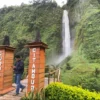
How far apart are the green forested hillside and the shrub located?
19.9 meters

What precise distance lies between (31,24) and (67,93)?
2937cm

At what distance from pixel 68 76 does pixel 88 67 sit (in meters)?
2.17

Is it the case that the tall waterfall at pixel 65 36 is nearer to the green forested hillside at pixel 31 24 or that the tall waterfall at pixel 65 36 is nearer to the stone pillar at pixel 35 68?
the green forested hillside at pixel 31 24

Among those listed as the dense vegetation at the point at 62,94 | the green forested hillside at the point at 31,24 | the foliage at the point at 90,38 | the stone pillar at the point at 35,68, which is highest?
the green forested hillside at the point at 31,24

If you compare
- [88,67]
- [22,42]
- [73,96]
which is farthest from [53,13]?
[73,96]

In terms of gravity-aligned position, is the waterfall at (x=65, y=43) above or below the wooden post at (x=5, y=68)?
above

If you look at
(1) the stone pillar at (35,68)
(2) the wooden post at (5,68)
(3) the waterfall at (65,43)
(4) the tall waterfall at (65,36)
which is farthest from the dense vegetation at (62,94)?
(4) the tall waterfall at (65,36)

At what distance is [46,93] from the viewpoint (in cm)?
790

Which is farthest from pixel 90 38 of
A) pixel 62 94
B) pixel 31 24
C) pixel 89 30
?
pixel 31 24

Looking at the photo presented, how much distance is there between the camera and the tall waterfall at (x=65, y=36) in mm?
27161

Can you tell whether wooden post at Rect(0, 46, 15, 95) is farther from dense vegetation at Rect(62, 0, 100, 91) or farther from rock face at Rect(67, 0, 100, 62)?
rock face at Rect(67, 0, 100, 62)

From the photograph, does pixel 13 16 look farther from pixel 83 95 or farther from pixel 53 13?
pixel 83 95

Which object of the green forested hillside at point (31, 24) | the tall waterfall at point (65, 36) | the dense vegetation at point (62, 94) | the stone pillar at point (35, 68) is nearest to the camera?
the dense vegetation at point (62, 94)

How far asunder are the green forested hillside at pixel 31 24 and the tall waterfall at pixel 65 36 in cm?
87
